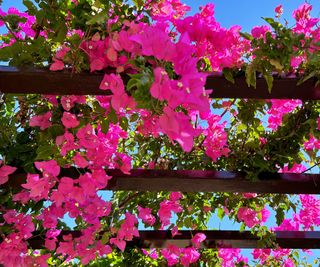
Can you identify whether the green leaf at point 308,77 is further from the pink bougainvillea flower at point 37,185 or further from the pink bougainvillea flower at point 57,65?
the pink bougainvillea flower at point 37,185

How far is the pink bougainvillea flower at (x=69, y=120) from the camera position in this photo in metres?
1.92

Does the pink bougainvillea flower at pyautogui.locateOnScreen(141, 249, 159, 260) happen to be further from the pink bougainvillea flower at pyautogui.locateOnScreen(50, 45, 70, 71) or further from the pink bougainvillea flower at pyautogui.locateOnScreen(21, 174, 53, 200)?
the pink bougainvillea flower at pyautogui.locateOnScreen(50, 45, 70, 71)

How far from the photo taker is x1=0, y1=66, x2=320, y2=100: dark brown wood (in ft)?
5.66

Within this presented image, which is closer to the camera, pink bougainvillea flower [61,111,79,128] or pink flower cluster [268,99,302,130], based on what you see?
pink bougainvillea flower [61,111,79,128]

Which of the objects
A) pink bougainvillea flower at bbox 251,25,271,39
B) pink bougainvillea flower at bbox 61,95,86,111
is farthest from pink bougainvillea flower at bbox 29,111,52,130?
pink bougainvillea flower at bbox 251,25,271,39

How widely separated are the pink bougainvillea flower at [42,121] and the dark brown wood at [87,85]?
0.25 meters

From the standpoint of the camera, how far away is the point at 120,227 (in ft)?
8.20

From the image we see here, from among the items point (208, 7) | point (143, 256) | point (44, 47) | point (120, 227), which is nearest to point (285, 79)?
point (208, 7)

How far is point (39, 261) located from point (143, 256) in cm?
81

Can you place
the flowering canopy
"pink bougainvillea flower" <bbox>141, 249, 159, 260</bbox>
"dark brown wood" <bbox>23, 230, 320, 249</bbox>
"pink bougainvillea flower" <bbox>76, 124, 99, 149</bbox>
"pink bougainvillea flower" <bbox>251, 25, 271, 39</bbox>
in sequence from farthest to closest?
"pink bougainvillea flower" <bbox>141, 249, 159, 260</bbox> < "dark brown wood" <bbox>23, 230, 320, 249</bbox> < "pink bougainvillea flower" <bbox>76, 124, 99, 149</bbox> < "pink bougainvillea flower" <bbox>251, 25, 271, 39</bbox> < the flowering canopy

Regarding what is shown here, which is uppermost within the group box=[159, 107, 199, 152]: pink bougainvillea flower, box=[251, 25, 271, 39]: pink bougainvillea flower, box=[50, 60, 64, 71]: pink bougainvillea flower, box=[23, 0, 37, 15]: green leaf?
box=[23, 0, 37, 15]: green leaf

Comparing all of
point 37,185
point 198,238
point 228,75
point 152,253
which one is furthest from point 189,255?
point 228,75

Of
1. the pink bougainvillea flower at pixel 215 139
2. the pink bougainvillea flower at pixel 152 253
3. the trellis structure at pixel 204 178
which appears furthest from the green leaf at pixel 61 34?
the pink bougainvillea flower at pixel 152 253

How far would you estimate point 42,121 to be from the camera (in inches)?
80.2
